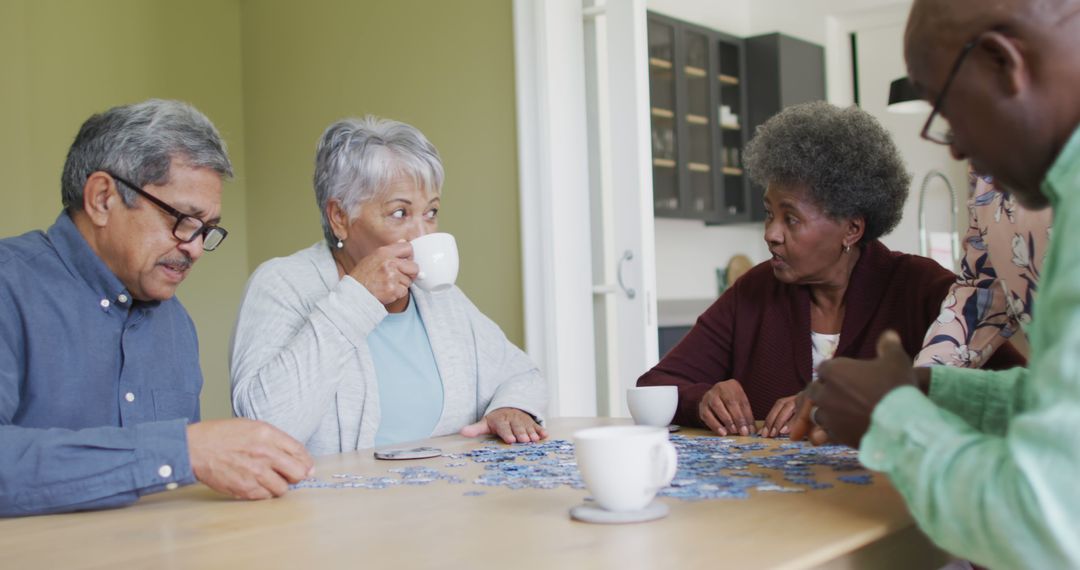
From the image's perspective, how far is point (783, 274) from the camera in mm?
2383

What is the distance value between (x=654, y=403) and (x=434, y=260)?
575 millimetres

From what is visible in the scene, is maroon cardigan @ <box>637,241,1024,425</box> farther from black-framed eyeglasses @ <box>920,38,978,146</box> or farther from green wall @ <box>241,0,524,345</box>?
green wall @ <box>241,0,524,345</box>

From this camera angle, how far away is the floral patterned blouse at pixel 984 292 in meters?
1.70

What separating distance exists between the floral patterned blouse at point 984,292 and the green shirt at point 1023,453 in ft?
2.68

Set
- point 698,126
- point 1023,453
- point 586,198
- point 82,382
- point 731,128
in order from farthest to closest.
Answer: point 731,128 → point 698,126 → point 586,198 → point 82,382 → point 1023,453

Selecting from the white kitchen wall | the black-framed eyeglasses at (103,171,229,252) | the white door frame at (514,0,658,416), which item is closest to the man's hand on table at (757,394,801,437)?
the black-framed eyeglasses at (103,171,229,252)

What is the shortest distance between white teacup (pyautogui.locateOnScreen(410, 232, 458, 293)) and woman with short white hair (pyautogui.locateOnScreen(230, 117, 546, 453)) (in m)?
0.02

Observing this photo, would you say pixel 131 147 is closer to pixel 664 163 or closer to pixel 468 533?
pixel 468 533

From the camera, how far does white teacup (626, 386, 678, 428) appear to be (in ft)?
6.29

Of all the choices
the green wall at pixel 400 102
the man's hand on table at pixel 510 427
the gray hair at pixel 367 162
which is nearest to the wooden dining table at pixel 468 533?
the man's hand on table at pixel 510 427

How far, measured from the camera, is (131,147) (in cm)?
180

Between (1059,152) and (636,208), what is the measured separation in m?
2.86

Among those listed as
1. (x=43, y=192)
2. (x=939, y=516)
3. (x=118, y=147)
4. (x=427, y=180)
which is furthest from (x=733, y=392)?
(x=43, y=192)

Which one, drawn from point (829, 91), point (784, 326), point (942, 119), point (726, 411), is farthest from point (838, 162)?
point (829, 91)
